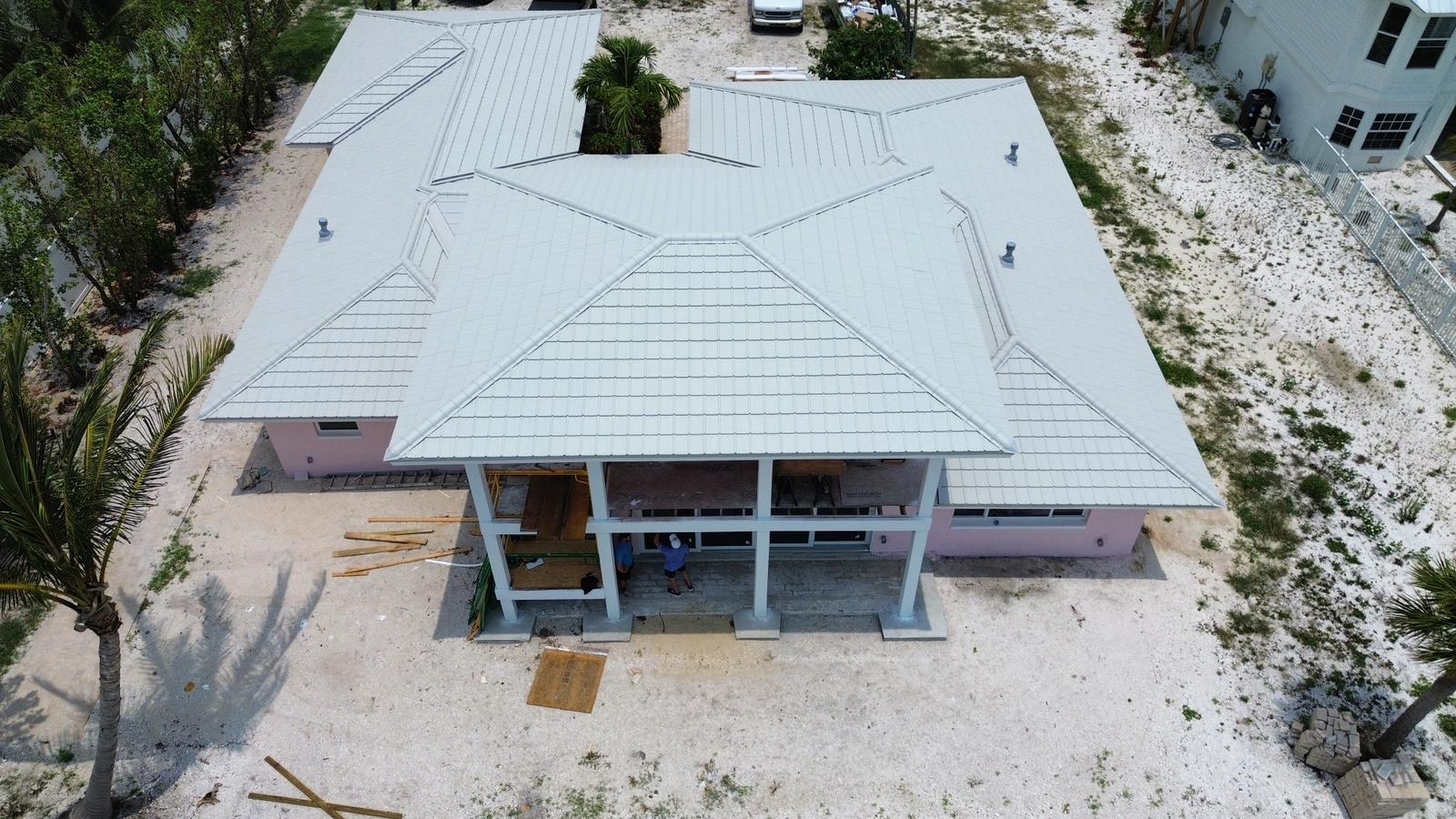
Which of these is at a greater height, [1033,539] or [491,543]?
[491,543]

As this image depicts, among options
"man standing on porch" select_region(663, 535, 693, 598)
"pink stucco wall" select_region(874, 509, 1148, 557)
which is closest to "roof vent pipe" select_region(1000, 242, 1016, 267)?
"pink stucco wall" select_region(874, 509, 1148, 557)

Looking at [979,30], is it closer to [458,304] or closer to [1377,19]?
[1377,19]

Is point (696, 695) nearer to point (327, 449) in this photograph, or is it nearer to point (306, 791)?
point (306, 791)

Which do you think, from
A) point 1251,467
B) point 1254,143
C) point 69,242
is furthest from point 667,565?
point 1254,143

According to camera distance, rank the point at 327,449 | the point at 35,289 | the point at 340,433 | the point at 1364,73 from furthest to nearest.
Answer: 1. the point at 1364,73
2. the point at 35,289
3. the point at 327,449
4. the point at 340,433

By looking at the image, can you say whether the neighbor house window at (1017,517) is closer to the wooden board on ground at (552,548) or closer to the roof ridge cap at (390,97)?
the wooden board on ground at (552,548)

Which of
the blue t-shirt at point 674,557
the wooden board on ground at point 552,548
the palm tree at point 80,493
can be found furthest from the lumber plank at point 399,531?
the palm tree at point 80,493

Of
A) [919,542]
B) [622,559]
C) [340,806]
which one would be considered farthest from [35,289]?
[919,542]
